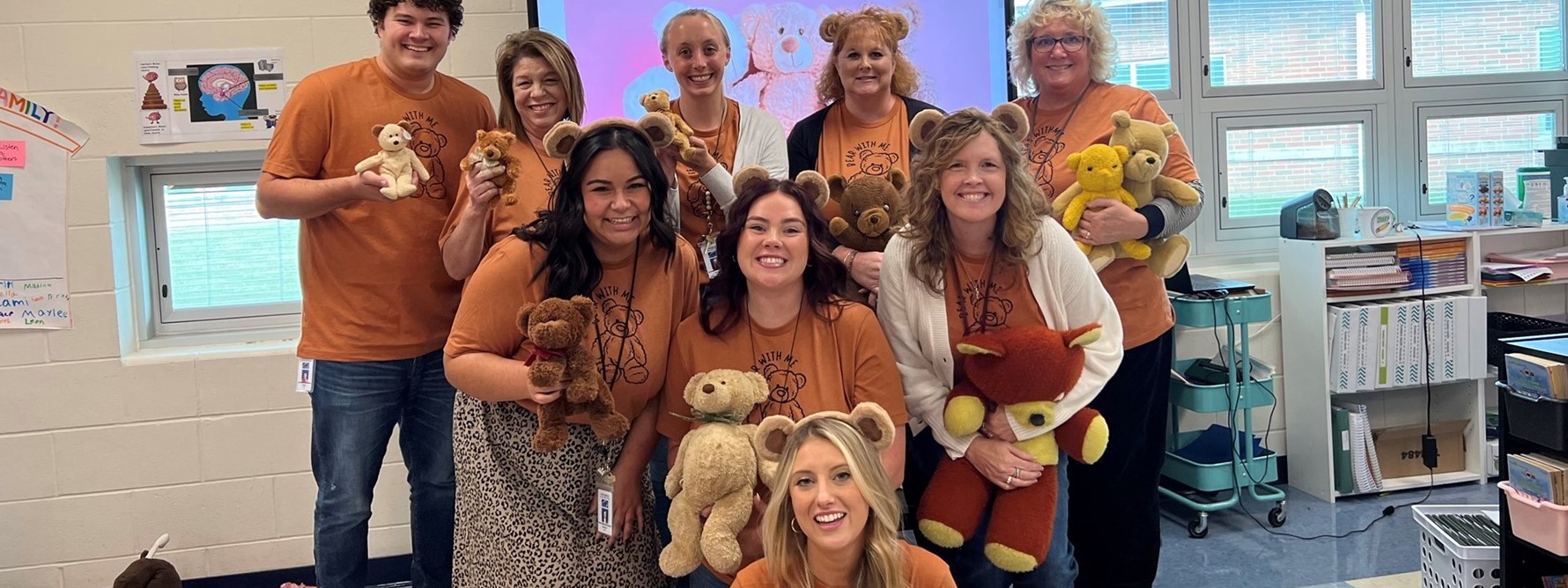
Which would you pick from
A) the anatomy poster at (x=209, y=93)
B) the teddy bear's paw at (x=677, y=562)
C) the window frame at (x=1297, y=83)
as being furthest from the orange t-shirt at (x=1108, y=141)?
the anatomy poster at (x=209, y=93)

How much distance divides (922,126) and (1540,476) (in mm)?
1413

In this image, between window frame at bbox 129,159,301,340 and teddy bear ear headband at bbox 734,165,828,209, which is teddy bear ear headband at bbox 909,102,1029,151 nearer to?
teddy bear ear headband at bbox 734,165,828,209

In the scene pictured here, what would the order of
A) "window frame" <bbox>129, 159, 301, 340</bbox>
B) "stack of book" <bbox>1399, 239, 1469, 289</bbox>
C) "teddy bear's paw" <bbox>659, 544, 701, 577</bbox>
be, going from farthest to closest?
"stack of book" <bbox>1399, 239, 1469, 289</bbox> → "window frame" <bbox>129, 159, 301, 340</bbox> → "teddy bear's paw" <bbox>659, 544, 701, 577</bbox>

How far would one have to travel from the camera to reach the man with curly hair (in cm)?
217

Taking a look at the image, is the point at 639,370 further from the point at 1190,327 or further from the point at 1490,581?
the point at 1190,327

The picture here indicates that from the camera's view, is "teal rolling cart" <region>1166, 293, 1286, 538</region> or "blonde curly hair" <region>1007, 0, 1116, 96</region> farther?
"teal rolling cart" <region>1166, 293, 1286, 538</region>

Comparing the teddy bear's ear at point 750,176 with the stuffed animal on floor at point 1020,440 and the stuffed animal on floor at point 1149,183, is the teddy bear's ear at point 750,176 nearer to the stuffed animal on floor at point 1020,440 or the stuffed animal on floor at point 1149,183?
the stuffed animal on floor at point 1020,440

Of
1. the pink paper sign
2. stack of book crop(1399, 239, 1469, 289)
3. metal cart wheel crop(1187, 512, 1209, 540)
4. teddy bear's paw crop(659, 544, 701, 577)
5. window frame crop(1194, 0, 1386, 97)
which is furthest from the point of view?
window frame crop(1194, 0, 1386, 97)

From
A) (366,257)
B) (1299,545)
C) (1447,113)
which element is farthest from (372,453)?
(1447,113)

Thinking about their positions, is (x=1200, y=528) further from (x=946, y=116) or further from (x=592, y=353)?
(x=592, y=353)

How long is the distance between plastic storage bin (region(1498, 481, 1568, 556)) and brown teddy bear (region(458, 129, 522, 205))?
82.9 inches

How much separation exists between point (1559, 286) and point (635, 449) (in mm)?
3869

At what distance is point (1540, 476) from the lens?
213cm

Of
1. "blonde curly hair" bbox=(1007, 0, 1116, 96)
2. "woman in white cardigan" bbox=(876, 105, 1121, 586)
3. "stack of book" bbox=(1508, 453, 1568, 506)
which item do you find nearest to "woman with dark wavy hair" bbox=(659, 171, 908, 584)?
"woman in white cardigan" bbox=(876, 105, 1121, 586)
